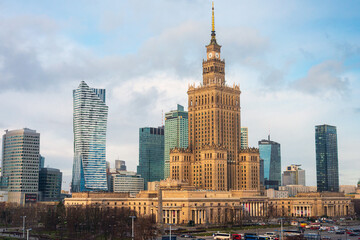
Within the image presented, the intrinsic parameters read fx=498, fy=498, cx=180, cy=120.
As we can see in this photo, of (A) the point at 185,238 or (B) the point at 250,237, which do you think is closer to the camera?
(B) the point at 250,237

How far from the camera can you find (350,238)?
19075cm

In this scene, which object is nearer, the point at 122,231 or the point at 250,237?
the point at 250,237

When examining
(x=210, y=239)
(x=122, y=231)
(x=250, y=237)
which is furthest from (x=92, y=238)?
(x=250, y=237)

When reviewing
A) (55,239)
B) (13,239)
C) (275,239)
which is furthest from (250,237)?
(13,239)

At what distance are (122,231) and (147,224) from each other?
1133 centimetres

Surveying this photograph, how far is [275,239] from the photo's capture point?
17625cm

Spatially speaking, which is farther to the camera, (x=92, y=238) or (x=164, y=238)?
(x=92, y=238)

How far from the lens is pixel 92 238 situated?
625 ft

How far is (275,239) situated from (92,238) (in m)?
68.8

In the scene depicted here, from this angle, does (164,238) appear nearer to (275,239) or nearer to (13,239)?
(275,239)

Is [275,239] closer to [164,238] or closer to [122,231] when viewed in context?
[164,238]

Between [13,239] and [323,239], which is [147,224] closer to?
[13,239]

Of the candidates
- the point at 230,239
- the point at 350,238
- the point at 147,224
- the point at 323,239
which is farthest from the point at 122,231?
the point at 350,238

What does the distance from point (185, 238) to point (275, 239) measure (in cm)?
3449
